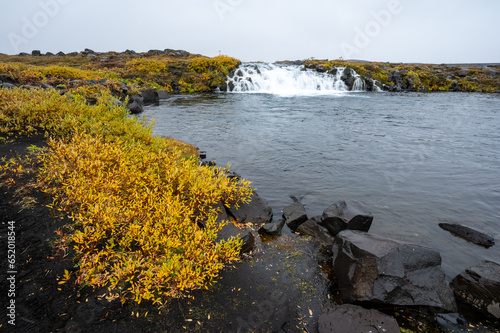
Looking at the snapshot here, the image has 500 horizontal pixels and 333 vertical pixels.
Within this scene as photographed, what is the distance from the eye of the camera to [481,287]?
181 inches

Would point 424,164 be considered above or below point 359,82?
below

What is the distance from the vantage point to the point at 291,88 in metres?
43.1

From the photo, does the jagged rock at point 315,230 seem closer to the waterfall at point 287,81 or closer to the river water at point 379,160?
the river water at point 379,160

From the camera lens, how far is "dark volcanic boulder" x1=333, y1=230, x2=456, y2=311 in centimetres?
440

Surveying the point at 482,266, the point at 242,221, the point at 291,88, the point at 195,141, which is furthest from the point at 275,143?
the point at 291,88

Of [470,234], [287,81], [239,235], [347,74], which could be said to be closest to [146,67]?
[287,81]

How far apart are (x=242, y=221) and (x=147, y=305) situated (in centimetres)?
336

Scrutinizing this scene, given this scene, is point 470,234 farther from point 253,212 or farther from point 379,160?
point 379,160

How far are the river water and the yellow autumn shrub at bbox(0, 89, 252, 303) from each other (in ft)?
9.88

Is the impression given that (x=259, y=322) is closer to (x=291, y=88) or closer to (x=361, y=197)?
(x=361, y=197)

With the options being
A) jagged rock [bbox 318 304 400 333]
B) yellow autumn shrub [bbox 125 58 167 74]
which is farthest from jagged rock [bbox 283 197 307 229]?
yellow autumn shrub [bbox 125 58 167 74]

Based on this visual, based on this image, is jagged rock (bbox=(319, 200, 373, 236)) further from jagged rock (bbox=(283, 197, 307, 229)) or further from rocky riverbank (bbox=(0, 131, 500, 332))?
rocky riverbank (bbox=(0, 131, 500, 332))

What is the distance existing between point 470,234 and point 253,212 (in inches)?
217

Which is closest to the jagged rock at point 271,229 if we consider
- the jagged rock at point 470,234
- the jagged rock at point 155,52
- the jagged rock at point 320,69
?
the jagged rock at point 470,234
